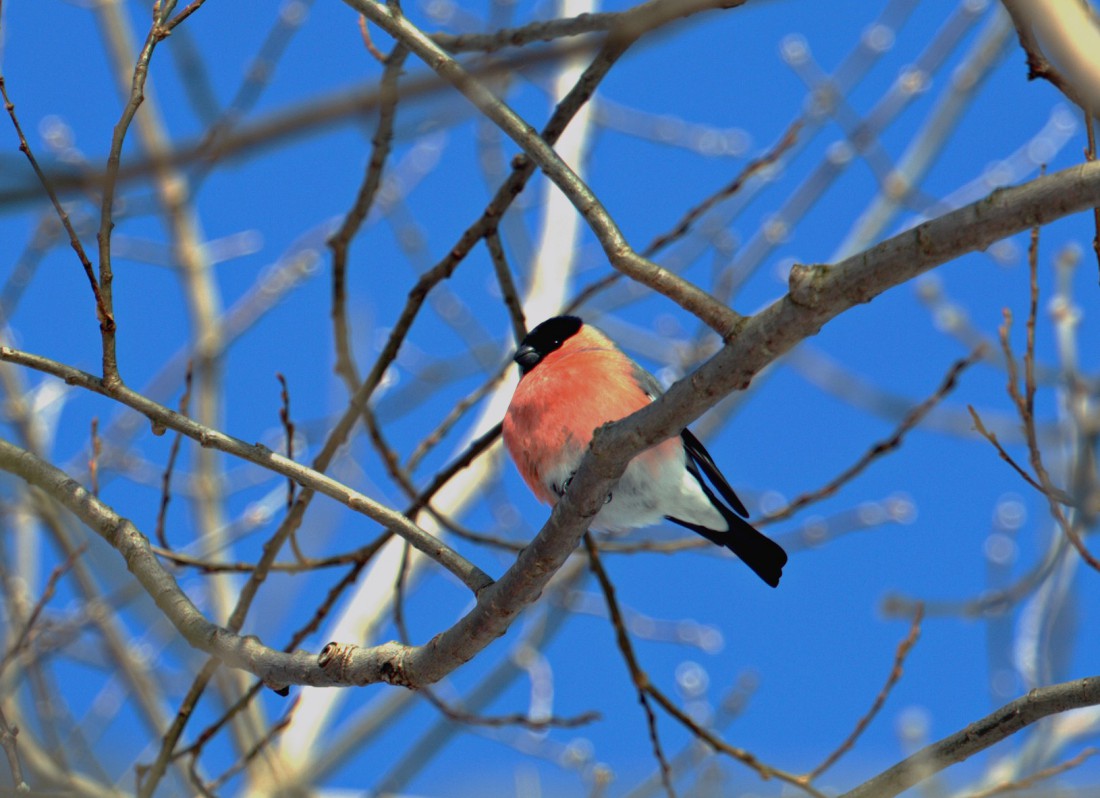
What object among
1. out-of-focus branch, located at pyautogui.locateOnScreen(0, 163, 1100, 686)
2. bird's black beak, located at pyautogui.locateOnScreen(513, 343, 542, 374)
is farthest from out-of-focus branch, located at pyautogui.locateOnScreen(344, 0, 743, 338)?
bird's black beak, located at pyautogui.locateOnScreen(513, 343, 542, 374)

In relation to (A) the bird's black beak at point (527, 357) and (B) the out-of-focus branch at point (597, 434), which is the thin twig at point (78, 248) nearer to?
(B) the out-of-focus branch at point (597, 434)

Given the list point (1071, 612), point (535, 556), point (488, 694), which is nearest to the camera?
point (535, 556)

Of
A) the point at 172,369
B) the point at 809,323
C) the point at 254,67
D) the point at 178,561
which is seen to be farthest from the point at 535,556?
the point at 172,369

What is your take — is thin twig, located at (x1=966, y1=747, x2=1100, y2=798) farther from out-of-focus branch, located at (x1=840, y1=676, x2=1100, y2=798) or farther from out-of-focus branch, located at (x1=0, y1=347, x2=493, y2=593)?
out-of-focus branch, located at (x1=0, y1=347, x2=493, y2=593)

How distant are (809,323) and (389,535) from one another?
1.63 metres

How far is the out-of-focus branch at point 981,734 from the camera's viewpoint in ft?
6.50

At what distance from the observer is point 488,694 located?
5.61 metres

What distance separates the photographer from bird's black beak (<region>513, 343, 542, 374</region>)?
404cm

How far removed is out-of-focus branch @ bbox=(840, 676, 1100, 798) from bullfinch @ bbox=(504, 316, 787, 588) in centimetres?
144

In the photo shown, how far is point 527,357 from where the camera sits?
408cm

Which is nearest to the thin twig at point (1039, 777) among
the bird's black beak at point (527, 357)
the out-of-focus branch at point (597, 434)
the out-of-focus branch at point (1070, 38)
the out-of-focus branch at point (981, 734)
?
the out-of-focus branch at point (981, 734)

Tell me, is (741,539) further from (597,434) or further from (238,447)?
(238,447)

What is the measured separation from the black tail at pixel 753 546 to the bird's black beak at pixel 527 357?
2.75 ft

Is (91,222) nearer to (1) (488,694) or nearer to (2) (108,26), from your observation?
(2) (108,26)
